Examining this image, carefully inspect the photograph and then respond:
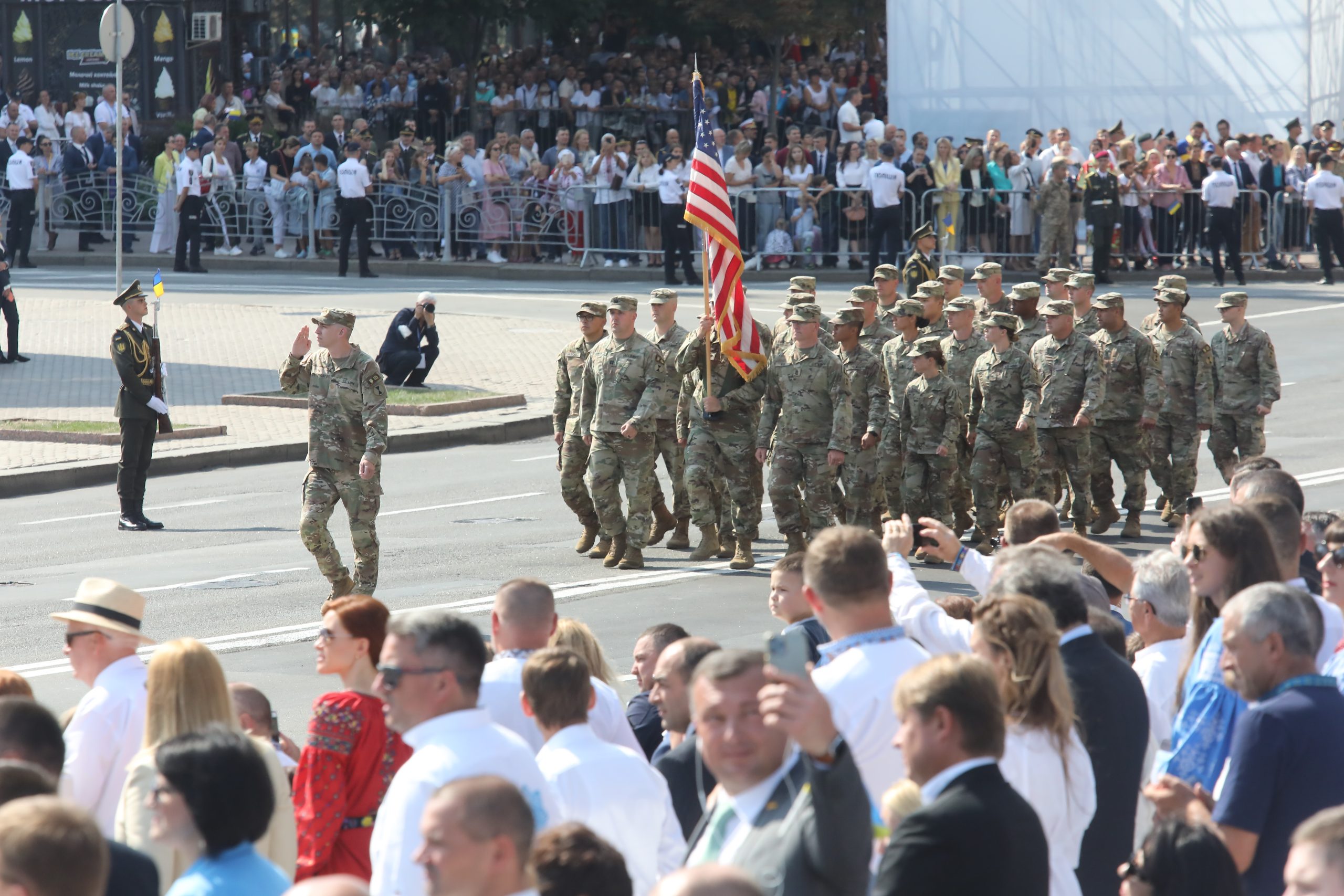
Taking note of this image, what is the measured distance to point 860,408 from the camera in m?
14.7

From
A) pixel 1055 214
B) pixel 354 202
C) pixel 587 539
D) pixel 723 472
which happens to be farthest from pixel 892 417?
pixel 354 202

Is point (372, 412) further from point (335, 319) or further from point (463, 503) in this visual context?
point (463, 503)

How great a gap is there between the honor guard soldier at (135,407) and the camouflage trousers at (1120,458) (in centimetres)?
796

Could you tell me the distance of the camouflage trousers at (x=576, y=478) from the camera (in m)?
14.9

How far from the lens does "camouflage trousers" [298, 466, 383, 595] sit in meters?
12.7

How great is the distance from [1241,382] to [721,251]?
4628 millimetres

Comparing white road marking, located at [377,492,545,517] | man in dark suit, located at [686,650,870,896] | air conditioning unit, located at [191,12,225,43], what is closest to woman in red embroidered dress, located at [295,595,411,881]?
man in dark suit, located at [686,650,870,896]

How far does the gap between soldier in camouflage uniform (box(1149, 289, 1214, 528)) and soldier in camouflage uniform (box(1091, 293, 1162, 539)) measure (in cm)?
21

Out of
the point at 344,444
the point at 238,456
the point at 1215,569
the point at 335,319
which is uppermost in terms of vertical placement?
the point at 335,319

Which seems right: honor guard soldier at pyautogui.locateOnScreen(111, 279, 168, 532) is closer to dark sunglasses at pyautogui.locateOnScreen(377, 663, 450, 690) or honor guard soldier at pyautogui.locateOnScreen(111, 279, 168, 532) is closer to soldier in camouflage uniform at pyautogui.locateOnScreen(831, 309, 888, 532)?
soldier in camouflage uniform at pyautogui.locateOnScreen(831, 309, 888, 532)

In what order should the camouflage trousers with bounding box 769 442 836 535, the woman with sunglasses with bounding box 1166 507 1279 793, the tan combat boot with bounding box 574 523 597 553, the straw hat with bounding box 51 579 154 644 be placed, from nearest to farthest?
the woman with sunglasses with bounding box 1166 507 1279 793
the straw hat with bounding box 51 579 154 644
the camouflage trousers with bounding box 769 442 836 535
the tan combat boot with bounding box 574 523 597 553

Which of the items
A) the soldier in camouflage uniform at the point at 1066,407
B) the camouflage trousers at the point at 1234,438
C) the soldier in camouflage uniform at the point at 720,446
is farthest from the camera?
the camouflage trousers at the point at 1234,438

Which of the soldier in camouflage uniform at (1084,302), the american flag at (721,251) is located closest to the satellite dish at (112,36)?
the american flag at (721,251)

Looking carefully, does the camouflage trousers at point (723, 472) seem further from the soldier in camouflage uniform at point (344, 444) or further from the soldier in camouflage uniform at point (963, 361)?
the soldier in camouflage uniform at point (344, 444)
